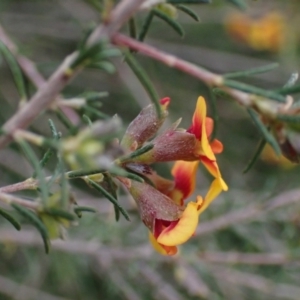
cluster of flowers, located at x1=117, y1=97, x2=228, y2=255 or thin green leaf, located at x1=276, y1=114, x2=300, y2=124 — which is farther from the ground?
thin green leaf, located at x1=276, y1=114, x2=300, y2=124

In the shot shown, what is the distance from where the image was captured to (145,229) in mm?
1955

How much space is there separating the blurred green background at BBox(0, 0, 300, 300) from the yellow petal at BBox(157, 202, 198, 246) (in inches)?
10.8

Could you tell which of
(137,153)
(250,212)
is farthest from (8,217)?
(250,212)

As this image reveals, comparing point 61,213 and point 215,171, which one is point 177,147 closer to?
point 215,171

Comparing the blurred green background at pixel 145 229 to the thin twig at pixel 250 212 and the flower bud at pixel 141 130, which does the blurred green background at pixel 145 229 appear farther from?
the flower bud at pixel 141 130

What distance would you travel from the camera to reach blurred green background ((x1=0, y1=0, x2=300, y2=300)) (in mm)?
1768

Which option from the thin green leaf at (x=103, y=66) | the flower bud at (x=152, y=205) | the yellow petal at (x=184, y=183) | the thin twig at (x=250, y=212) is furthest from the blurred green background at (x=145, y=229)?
the thin green leaf at (x=103, y=66)

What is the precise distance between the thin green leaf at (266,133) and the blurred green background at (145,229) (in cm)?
27

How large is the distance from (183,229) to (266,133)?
0.16 metres

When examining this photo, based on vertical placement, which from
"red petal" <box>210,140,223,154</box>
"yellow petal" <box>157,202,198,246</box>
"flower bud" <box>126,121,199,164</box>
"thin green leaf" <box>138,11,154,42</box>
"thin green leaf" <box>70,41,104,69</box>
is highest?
"thin green leaf" <box>70,41,104,69</box>

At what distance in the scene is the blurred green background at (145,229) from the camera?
5.80ft

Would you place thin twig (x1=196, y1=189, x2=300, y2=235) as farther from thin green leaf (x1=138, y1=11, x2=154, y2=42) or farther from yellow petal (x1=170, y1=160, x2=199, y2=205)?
thin green leaf (x1=138, y1=11, x2=154, y2=42)

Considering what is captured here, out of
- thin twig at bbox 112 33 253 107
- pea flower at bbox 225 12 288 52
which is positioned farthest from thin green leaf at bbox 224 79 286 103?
pea flower at bbox 225 12 288 52

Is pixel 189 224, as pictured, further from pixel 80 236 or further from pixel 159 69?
pixel 159 69
